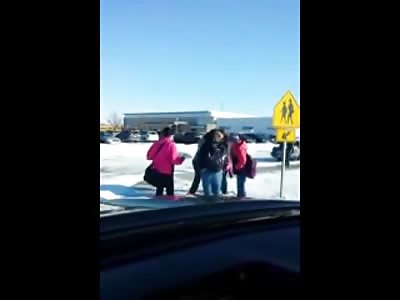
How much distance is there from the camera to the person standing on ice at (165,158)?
8422 millimetres

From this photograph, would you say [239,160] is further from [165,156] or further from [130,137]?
[130,137]

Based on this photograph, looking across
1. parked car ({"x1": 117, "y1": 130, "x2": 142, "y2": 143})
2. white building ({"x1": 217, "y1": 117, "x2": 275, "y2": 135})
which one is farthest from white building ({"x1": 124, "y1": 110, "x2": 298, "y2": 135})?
parked car ({"x1": 117, "y1": 130, "x2": 142, "y2": 143})

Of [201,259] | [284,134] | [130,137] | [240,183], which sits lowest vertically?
[240,183]

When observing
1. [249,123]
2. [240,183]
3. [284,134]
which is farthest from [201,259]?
[249,123]

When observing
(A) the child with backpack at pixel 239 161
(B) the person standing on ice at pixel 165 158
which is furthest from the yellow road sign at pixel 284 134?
(B) the person standing on ice at pixel 165 158

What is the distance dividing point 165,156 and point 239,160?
1538mm

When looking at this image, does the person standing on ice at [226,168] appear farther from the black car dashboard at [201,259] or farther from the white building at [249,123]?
the white building at [249,123]

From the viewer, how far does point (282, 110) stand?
28.3 ft

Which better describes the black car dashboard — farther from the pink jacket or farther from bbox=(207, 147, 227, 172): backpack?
bbox=(207, 147, 227, 172): backpack

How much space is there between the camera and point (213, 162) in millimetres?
8695
